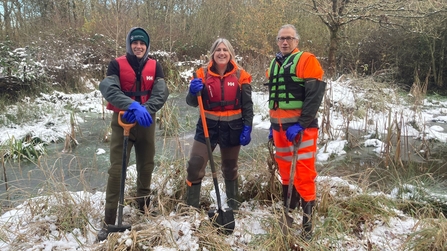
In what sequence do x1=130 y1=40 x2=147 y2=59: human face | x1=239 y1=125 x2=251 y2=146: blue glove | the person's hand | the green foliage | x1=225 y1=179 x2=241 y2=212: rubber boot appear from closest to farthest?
the person's hand → x1=130 y1=40 x2=147 y2=59: human face → x1=239 y1=125 x2=251 y2=146: blue glove → x1=225 y1=179 x2=241 y2=212: rubber boot → the green foliage

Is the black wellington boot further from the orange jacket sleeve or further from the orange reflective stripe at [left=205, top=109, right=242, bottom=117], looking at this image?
the orange jacket sleeve

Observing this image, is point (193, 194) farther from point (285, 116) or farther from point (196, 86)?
point (285, 116)

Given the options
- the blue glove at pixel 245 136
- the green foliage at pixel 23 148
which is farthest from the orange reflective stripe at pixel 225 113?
the green foliage at pixel 23 148

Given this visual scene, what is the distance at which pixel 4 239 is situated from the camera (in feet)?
7.97

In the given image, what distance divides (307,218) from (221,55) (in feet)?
4.98

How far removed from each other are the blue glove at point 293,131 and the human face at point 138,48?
1.35 m

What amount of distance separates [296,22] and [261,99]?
16.9 ft

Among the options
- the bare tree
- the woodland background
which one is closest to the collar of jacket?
the woodland background

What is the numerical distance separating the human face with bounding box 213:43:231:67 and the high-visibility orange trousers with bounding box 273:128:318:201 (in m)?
0.75

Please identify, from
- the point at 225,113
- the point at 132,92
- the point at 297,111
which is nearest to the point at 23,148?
the point at 132,92

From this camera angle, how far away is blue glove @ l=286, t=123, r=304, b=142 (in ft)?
7.72

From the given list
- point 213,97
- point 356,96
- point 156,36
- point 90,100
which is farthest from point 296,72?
point 156,36

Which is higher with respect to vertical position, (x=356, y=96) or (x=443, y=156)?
(x=356, y=96)

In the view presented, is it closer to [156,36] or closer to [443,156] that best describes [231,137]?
[443,156]
